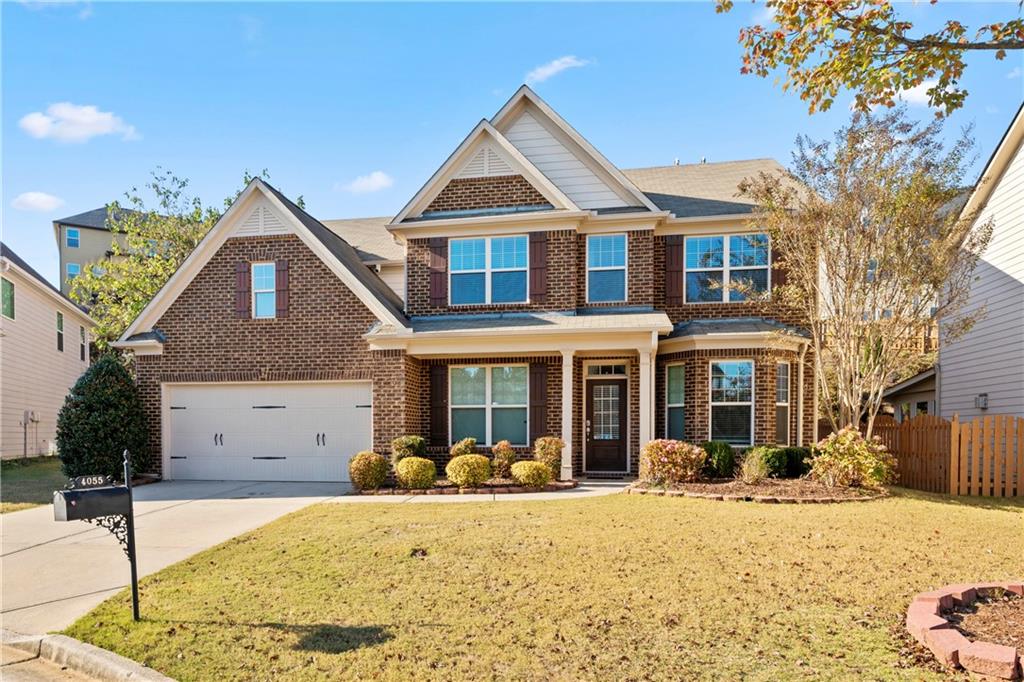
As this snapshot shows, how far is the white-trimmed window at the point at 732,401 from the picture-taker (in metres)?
13.7

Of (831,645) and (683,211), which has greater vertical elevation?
(683,211)

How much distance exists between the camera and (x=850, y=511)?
9.20m

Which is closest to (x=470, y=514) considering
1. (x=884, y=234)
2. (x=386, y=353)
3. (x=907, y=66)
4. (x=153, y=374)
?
(x=386, y=353)

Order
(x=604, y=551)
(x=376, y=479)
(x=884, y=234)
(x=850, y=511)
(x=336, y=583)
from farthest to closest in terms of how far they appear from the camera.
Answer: (x=376, y=479) < (x=884, y=234) < (x=850, y=511) < (x=604, y=551) < (x=336, y=583)

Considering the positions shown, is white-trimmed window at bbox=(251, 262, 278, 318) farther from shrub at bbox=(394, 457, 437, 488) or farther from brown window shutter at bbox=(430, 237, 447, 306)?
shrub at bbox=(394, 457, 437, 488)

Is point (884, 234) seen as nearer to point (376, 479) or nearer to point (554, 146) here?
point (554, 146)

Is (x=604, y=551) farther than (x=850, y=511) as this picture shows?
No

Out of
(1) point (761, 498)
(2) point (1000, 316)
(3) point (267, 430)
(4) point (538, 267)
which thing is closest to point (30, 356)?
(3) point (267, 430)

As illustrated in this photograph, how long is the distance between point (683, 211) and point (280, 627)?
1285 centimetres

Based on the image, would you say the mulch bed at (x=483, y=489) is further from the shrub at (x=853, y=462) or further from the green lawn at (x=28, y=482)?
the green lawn at (x=28, y=482)

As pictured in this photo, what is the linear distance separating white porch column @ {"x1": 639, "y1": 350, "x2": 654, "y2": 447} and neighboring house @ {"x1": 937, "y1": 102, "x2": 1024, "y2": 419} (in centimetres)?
623

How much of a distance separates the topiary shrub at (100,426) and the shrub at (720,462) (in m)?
12.5

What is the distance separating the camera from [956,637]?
454 centimetres

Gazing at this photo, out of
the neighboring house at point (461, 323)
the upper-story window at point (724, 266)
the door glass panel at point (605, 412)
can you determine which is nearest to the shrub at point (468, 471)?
the neighboring house at point (461, 323)
